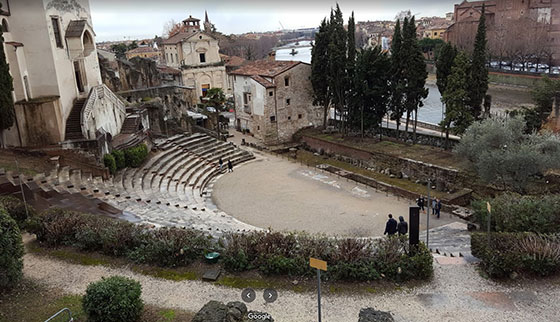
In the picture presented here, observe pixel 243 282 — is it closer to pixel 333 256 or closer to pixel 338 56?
pixel 333 256

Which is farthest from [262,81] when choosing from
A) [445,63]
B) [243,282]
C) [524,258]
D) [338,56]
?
[524,258]

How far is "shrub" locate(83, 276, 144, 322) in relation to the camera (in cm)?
852

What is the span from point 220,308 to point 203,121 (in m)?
33.5

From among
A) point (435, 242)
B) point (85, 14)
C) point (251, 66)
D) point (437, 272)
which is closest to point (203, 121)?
point (251, 66)

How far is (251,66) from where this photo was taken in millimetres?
39062

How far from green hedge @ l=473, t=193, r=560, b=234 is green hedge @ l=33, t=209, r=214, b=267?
33.2 feet

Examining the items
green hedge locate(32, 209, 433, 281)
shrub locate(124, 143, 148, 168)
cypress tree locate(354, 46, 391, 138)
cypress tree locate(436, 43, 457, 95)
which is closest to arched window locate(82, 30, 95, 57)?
shrub locate(124, 143, 148, 168)

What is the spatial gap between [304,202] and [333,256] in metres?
11.5

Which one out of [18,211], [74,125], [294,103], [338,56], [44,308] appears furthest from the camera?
[294,103]

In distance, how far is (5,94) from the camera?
59.0ft

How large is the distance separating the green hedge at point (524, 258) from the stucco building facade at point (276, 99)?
2631 centimetres

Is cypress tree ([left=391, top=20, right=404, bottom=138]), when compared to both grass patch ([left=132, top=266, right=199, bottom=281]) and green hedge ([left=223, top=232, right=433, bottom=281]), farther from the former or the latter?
grass patch ([left=132, top=266, right=199, bottom=281])

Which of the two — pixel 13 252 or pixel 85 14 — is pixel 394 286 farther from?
pixel 85 14

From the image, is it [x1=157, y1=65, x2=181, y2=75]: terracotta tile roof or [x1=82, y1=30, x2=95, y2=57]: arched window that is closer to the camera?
[x1=82, y1=30, x2=95, y2=57]: arched window
